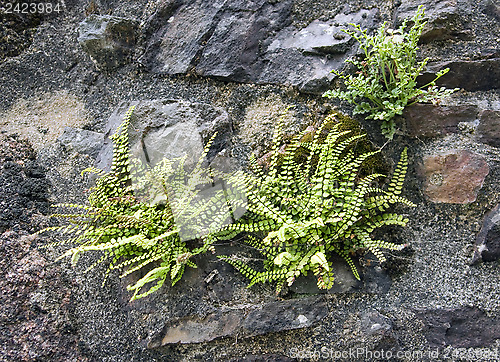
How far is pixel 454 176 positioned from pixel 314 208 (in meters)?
1.00

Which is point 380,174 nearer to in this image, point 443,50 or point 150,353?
point 443,50

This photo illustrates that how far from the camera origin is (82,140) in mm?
3031

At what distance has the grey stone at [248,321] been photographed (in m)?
2.51

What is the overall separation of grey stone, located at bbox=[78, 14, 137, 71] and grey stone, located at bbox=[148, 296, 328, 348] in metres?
2.09

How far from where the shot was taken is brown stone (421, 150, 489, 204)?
2512mm

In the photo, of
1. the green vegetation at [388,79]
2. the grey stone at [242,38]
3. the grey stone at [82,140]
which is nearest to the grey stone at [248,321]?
the green vegetation at [388,79]

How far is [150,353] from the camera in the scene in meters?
2.60

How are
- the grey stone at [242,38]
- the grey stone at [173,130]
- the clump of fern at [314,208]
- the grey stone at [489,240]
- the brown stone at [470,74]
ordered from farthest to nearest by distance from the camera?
the grey stone at [242,38], the grey stone at [173,130], the brown stone at [470,74], the grey stone at [489,240], the clump of fern at [314,208]

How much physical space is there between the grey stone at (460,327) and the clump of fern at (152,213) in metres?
1.52

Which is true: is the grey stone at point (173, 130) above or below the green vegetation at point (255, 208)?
above

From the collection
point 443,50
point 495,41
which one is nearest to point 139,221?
point 443,50

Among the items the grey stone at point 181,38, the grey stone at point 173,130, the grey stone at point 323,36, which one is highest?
the grey stone at point 181,38

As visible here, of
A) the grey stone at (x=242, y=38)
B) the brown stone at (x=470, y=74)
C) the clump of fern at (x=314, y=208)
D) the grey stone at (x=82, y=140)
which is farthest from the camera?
the grey stone at (x=82, y=140)

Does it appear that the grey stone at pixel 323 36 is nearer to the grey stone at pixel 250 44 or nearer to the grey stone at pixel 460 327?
the grey stone at pixel 250 44
